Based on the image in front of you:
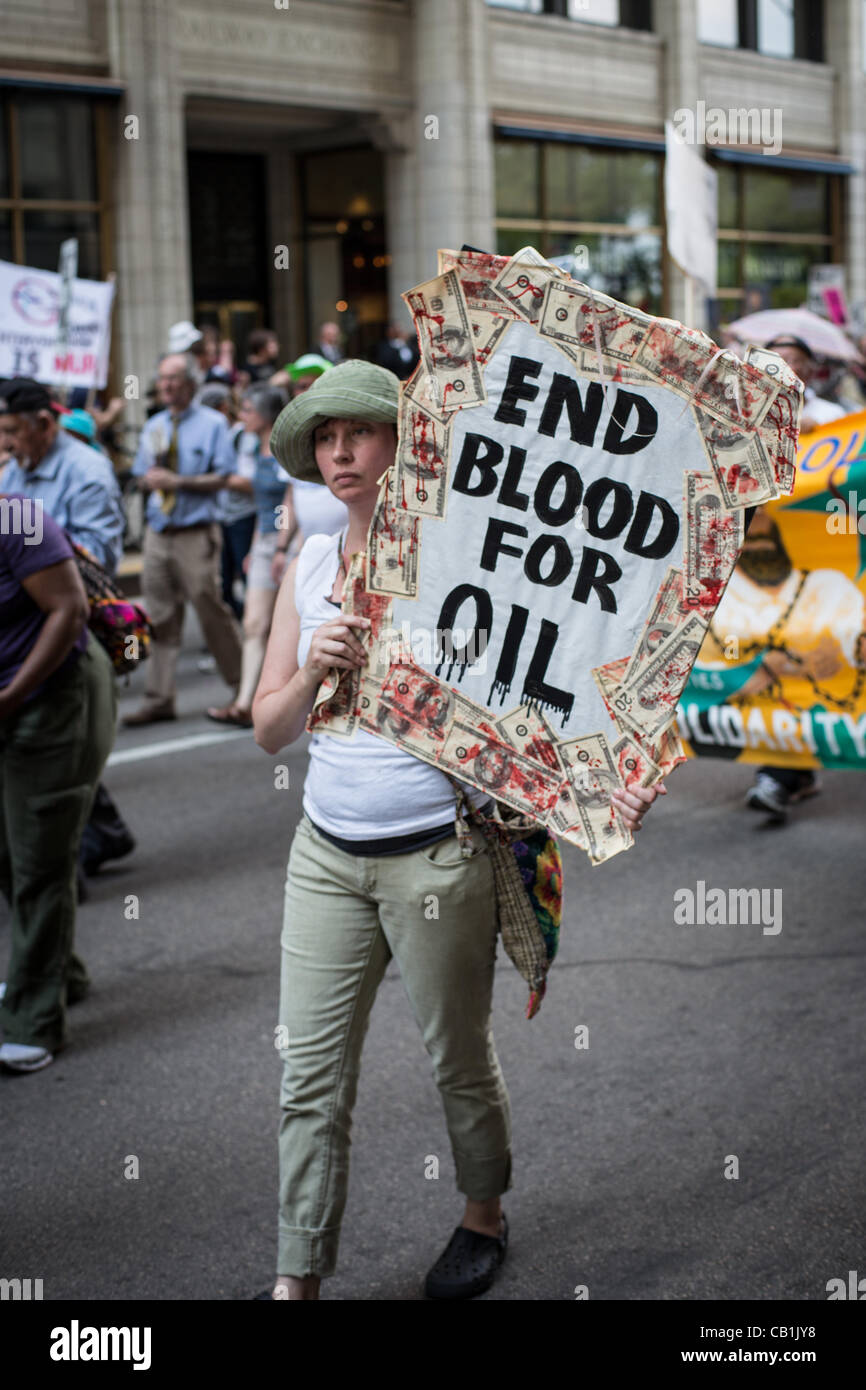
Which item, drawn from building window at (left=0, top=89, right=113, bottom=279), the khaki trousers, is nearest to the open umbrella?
the khaki trousers

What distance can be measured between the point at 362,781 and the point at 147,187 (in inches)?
681

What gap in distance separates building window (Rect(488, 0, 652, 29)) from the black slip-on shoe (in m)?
22.2

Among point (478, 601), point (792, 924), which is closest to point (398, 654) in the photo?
point (478, 601)

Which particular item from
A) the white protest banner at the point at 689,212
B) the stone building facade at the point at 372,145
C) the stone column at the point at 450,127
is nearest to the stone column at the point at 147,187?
the stone building facade at the point at 372,145

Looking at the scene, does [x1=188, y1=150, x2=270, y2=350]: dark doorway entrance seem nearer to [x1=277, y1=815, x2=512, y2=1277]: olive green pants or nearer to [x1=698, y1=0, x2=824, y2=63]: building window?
[x1=698, y1=0, x2=824, y2=63]: building window

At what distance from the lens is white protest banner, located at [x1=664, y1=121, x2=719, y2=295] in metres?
10.7

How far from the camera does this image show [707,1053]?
4859 millimetres

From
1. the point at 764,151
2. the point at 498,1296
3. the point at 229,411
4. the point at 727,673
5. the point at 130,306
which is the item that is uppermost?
the point at 764,151

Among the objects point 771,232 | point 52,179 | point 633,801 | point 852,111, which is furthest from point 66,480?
point 852,111

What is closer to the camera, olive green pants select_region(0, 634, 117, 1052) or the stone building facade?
olive green pants select_region(0, 634, 117, 1052)

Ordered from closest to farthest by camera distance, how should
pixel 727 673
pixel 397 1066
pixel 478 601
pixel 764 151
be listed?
1. pixel 478 601
2. pixel 397 1066
3. pixel 727 673
4. pixel 764 151

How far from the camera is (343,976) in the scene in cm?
335
